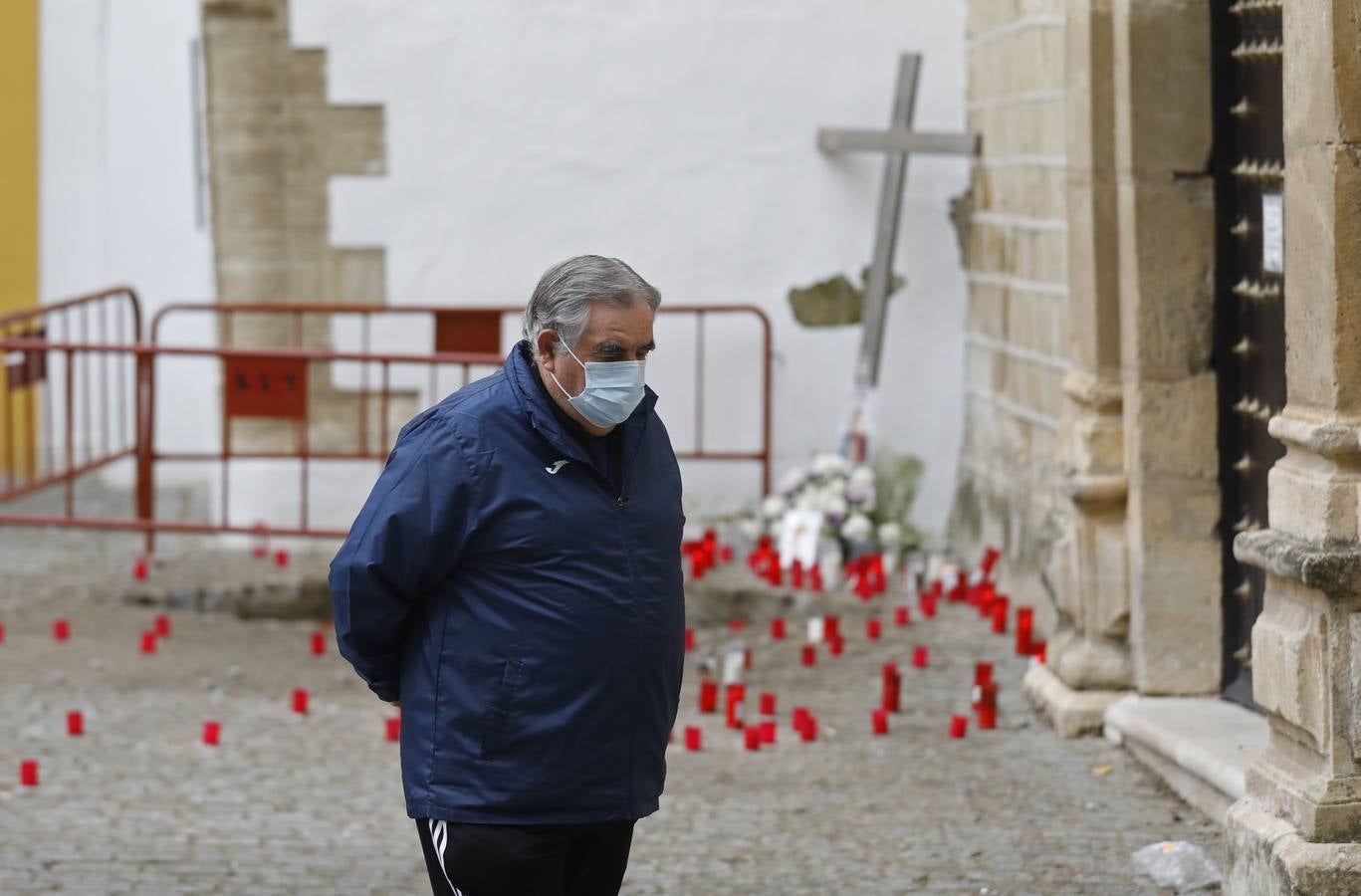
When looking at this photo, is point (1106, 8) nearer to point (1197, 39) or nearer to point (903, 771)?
point (1197, 39)

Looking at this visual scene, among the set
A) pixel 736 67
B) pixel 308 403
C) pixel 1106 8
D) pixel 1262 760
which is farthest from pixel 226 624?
pixel 1262 760

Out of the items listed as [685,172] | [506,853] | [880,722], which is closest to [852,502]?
[685,172]

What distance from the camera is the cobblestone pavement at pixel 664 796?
5480 millimetres

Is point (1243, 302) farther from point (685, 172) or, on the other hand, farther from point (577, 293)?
point (685, 172)

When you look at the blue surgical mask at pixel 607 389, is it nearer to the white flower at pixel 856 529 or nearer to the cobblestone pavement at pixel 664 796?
the cobblestone pavement at pixel 664 796

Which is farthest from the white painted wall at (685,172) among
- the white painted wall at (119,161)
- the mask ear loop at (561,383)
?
the mask ear loop at (561,383)

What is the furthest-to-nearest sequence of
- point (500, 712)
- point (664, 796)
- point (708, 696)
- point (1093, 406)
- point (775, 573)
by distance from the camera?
point (775, 573) < point (708, 696) < point (1093, 406) < point (664, 796) < point (500, 712)

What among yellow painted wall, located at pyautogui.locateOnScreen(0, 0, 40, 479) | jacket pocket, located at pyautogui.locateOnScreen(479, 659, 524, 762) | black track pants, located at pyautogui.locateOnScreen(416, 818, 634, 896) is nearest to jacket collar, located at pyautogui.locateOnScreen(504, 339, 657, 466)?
jacket pocket, located at pyautogui.locateOnScreen(479, 659, 524, 762)

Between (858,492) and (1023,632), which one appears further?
(858,492)

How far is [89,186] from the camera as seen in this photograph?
13586 millimetres

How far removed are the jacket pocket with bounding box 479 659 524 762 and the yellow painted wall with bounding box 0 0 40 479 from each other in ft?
34.3

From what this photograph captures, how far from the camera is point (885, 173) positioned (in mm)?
9961

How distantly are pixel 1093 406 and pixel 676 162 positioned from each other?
3.95 m

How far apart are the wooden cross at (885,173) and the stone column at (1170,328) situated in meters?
3.23
